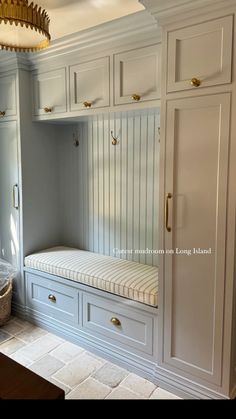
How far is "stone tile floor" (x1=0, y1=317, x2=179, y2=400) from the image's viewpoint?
6.53ft

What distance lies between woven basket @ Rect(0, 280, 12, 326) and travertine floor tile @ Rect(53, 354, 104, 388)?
2.90 ft

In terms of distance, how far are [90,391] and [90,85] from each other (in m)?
2.16

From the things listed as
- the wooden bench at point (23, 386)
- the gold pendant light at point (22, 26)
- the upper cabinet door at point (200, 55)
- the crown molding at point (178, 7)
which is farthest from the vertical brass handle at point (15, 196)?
the wooden bench at point (23, 386)

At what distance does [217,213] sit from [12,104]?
2.09m

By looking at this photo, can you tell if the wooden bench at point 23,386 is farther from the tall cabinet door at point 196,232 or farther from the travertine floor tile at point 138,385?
the travertine floor tile at point 138,385

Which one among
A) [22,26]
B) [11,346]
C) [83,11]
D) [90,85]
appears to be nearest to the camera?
[22,26]

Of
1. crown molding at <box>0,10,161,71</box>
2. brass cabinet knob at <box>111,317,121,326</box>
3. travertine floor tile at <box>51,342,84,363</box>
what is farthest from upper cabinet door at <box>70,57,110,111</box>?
travertine floor tile at <box>51,342,84,363</box>

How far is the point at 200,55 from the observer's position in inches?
66.0

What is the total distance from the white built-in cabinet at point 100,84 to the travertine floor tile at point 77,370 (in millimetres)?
1883

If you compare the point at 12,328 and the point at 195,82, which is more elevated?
the point at 195,82

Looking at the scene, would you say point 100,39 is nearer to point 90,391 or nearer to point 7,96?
point 7,96

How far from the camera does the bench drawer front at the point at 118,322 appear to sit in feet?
6.97

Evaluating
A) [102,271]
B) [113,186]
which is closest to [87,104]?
[113,186]

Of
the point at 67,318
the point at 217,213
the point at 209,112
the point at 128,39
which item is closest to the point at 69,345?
the point at 67,318
